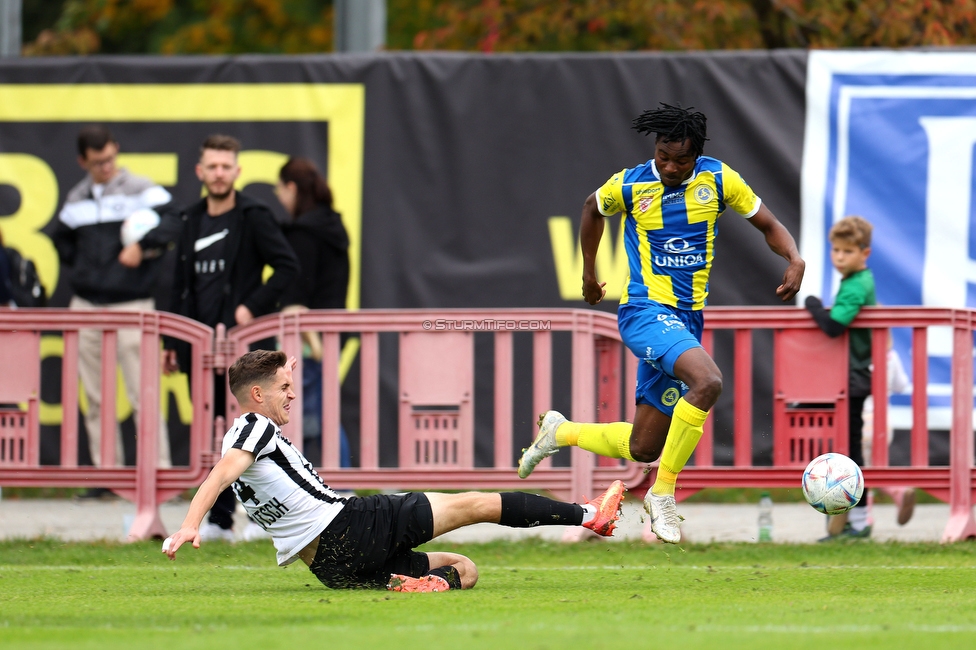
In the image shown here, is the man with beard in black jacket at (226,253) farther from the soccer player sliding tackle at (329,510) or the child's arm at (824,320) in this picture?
the child's arm at (824,320)

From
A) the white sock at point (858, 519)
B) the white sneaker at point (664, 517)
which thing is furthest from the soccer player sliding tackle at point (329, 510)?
the white sock at point (858, 519)

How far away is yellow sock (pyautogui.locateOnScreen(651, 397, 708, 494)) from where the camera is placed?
7.58 metres

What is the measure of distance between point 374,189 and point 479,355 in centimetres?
237

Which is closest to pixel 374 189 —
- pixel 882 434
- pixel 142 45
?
pixel 882 434

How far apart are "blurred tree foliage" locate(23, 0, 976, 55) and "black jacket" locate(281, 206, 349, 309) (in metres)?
5.20

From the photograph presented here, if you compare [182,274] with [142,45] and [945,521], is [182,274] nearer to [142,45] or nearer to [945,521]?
[945,521]

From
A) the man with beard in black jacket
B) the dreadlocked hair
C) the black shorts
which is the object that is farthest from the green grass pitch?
the dreadlocked hair

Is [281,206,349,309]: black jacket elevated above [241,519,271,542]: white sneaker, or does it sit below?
above

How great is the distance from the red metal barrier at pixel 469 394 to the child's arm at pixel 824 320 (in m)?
0.08

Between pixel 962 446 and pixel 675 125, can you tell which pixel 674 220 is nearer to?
pixel 675 125

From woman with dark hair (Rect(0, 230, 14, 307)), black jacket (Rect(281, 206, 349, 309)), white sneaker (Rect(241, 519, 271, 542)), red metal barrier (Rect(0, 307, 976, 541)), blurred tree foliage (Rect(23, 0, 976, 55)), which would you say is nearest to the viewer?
red metal barrier (Rect(0, 307, 976, 541))
